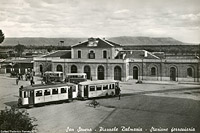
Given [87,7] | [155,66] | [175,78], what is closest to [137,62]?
[155,66]

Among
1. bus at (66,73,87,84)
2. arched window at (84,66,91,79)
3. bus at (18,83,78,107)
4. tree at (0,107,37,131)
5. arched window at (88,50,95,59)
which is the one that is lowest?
tree at (0,107,37,131)

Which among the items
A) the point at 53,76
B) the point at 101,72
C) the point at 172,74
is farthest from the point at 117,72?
the point at 53,76

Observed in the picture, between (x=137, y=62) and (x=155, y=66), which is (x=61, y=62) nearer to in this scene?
(x=137, y=62)

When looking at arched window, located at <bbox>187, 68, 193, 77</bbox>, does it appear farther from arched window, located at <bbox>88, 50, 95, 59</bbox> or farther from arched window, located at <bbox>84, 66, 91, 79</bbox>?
arched window, located at <bbox>84, 66, 91, 79</bbox>

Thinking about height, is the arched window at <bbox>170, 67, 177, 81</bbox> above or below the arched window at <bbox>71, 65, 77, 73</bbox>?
below

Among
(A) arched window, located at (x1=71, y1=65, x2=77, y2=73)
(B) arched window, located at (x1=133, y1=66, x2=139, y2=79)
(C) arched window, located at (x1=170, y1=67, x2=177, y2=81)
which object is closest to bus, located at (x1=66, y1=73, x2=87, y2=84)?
(A) arched window, located at (x1=71, y1=65, x2=77, y2=73)

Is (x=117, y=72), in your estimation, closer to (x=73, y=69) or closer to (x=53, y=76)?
(x=73, y=69)
